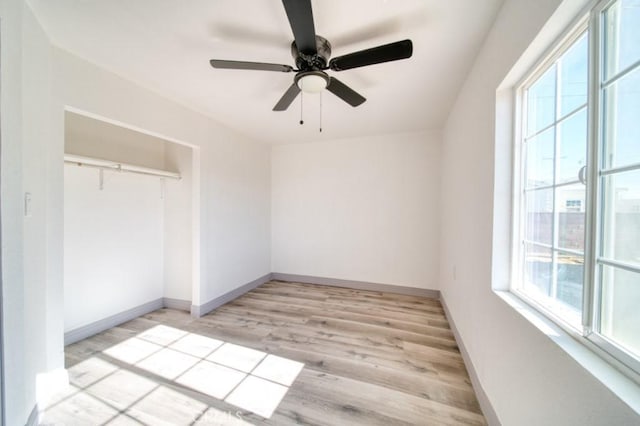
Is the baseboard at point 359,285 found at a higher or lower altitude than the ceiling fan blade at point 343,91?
lower

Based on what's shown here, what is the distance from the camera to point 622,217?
0.72m

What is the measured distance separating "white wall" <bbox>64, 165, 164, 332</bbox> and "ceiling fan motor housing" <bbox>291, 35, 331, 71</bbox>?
2.46 metres

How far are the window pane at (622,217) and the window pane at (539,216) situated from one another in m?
0.33

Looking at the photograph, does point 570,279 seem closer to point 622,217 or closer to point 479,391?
point 622,217

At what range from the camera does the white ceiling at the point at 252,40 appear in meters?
1.35

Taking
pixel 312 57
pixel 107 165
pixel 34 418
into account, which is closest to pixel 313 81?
pixel 312 57

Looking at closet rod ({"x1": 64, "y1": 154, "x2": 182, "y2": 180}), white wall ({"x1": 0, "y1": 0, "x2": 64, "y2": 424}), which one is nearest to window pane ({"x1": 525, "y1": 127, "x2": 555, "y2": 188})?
white wall ({"x1": 0, "y1": 0, "x2": 64, "y2": 424})

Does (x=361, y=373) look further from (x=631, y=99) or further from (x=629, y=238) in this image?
(x=631, y=99)

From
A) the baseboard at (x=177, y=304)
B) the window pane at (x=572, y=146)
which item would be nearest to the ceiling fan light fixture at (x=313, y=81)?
the window pane at (x=572, y=146)

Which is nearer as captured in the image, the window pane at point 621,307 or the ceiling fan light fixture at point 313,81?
the window pane at point 621,307

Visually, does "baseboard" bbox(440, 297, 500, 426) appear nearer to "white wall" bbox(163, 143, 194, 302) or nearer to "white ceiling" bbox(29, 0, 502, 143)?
"white ceiling" bbox(29, 0, 502, 143)

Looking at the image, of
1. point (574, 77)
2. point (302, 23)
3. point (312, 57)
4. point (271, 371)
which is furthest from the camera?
point (271, 371)

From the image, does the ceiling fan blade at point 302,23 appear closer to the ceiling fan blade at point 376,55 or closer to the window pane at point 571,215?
the ceiling fan blade at point 376,55

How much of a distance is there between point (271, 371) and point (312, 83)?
220 centimetres
